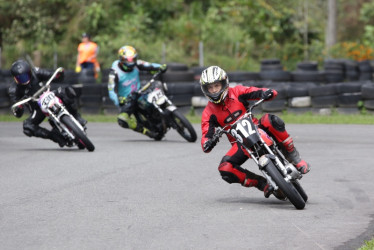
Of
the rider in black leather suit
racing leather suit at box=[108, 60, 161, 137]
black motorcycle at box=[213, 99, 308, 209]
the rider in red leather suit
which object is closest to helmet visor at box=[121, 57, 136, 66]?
racing leather suit at box=[108, 60, 161, 137]

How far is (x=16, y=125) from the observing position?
65.1 feet

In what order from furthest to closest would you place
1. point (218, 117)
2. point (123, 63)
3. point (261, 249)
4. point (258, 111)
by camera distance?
point (258, 111), point (123, 63), point (218, 117), point (261, 249)

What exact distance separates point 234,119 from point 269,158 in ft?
2.70

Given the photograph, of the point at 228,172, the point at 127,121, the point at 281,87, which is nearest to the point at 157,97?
the point at 127,121

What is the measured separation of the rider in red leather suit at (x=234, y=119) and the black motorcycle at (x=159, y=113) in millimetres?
5747

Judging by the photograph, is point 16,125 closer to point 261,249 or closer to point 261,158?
point 261,158

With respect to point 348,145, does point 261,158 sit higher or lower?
higher

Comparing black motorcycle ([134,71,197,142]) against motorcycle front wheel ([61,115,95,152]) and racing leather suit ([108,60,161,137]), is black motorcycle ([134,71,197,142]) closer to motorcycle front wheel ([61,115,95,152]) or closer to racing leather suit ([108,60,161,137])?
racing leather suit ([108,60,161,137])

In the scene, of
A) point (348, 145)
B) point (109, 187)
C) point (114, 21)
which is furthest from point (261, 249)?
point (114, 21)

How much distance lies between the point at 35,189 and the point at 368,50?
24.9 metres

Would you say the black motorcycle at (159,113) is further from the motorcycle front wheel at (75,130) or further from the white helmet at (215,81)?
the white helmet at (215,81)

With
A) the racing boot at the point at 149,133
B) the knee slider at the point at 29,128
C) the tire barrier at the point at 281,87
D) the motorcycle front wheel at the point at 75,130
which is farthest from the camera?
the tire barrier at the point at 281,87

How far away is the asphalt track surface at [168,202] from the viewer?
7242 millimetres

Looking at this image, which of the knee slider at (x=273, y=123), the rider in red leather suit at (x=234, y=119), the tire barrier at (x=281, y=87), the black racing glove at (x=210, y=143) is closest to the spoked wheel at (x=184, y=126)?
the tire barrier at (x=281, y=87)
